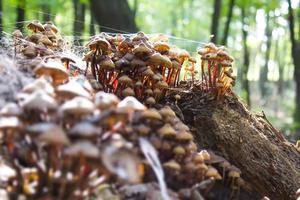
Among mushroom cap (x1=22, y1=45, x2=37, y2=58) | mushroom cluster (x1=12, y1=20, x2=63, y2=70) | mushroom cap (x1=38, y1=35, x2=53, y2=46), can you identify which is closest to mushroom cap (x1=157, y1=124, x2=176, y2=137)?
mushroom cluster (x1=12, y1=20, x2=63, y2=70)

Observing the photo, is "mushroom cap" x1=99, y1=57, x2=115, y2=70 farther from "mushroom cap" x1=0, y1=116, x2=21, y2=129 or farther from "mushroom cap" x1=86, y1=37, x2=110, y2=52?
"mushroom cap" x1=0, y1=116, x2=21, y2=129

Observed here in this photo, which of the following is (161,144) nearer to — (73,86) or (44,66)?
(73,86)

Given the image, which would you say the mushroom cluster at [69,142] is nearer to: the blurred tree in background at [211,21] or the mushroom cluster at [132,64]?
the mushroom cluster at [132,64]

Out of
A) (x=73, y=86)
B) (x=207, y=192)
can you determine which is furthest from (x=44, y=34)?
(x=207, y=192)

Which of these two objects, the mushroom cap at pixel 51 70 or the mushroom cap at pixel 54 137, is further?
the mushroom cap at pixel 51 70

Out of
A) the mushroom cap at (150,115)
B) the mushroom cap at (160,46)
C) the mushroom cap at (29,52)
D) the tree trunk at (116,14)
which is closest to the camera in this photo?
the mushroom cap at (150,115)

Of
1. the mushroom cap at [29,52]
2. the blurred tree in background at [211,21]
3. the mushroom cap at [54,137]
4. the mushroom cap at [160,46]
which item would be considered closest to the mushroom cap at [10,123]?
the mushroom cap at [54,137]

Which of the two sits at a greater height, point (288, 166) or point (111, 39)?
point (111, 39)
